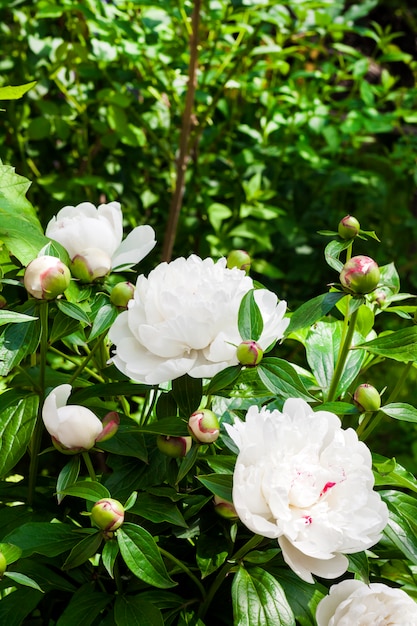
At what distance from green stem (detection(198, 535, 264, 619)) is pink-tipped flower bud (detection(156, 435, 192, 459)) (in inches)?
3.6

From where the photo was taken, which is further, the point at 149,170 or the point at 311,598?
the point at 149,170

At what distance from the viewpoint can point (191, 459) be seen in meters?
0.65

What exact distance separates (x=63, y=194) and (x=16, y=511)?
4.48 feet

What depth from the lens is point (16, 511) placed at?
2.47 feet

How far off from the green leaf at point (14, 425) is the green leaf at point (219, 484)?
0.60 ft

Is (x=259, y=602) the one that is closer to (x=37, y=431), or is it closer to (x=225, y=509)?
(x=225, y=509)

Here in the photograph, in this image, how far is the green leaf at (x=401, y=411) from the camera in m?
0.70

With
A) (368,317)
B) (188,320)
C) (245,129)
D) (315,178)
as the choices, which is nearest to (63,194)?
(245,129)

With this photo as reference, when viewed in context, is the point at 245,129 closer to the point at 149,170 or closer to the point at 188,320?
the point at 149,170

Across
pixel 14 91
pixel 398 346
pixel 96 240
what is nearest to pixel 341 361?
pixel 398 346

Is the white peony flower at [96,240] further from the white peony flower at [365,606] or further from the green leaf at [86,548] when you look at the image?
the white peony flower at [365,606]

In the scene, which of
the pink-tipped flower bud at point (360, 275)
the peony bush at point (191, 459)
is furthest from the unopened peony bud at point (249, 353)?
the pink-tipped flower bud at point (360, 275)

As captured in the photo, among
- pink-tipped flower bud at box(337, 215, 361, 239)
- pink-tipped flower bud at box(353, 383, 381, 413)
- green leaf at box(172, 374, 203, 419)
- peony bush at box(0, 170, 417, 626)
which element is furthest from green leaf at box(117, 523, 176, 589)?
pink-tipped flower bud at box(337, 215, 361, 239)

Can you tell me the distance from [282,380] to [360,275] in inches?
4.5
